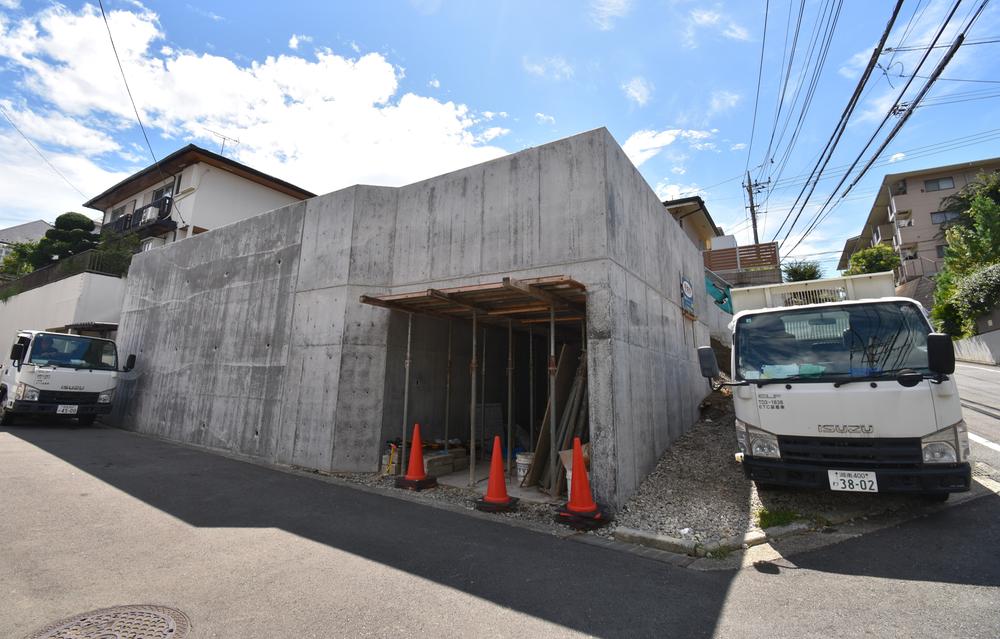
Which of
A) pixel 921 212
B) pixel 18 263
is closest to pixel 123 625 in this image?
pixel 18 263

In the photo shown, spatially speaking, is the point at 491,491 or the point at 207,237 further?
the point at 207,237

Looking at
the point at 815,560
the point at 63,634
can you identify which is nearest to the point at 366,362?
the point at 63,634

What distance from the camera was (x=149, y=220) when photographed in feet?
61.6

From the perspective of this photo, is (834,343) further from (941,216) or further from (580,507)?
(941,216)

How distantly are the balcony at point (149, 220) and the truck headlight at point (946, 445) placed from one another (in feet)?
75.7

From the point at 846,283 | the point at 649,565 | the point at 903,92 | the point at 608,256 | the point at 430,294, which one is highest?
the point at 903,92

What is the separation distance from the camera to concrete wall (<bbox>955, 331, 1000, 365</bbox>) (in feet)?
51.5

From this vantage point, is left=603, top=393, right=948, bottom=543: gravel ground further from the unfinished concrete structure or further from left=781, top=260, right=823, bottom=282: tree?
left=781, top=260, right=823, bottom=282: tree

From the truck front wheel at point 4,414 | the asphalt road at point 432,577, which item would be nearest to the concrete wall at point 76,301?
the truck front wheel at point 4,414

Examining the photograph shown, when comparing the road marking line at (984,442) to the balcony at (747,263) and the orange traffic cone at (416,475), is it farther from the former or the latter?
the balcony at (747,263)

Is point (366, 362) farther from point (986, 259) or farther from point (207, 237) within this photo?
point (986, 259)

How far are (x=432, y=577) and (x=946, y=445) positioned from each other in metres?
4.59

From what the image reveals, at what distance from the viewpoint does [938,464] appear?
12.2ft

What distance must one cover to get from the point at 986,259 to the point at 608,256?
74.5 feet
